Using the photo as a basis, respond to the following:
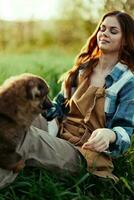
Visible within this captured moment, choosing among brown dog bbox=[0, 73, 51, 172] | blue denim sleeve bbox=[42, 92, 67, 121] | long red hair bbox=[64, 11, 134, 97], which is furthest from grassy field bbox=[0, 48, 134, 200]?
long red hair bbox=[64, 11, 134, 97]

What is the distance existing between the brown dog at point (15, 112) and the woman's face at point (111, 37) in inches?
29.2

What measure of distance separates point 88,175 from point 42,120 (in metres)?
0.56

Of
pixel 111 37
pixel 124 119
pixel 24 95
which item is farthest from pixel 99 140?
pixel 111 37

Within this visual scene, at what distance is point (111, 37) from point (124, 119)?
657mm

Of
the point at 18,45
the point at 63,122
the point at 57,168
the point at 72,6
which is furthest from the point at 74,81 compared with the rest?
the point at 18,45

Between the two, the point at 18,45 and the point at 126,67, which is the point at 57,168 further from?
the point at 18,45

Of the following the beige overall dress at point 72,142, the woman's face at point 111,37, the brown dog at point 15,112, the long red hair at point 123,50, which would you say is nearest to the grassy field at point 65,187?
the beige overall dress at point 72,142

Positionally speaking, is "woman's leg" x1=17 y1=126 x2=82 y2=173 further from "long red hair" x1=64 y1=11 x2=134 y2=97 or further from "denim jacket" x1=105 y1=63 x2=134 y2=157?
"long red hair" x1=64 y1=11 x2=134 y2=97

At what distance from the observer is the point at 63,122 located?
4480 millimetres

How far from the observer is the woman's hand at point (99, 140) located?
3990 millimetres

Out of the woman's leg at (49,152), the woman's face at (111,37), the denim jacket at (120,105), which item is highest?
the woman's face at (111,37)

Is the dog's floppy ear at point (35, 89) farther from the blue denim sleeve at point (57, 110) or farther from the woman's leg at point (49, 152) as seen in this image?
the blue denim sleeve at point (57, 110)

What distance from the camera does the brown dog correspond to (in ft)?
12.4

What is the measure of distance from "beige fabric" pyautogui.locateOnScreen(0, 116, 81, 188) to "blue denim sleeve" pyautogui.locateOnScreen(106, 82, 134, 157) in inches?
10.9
